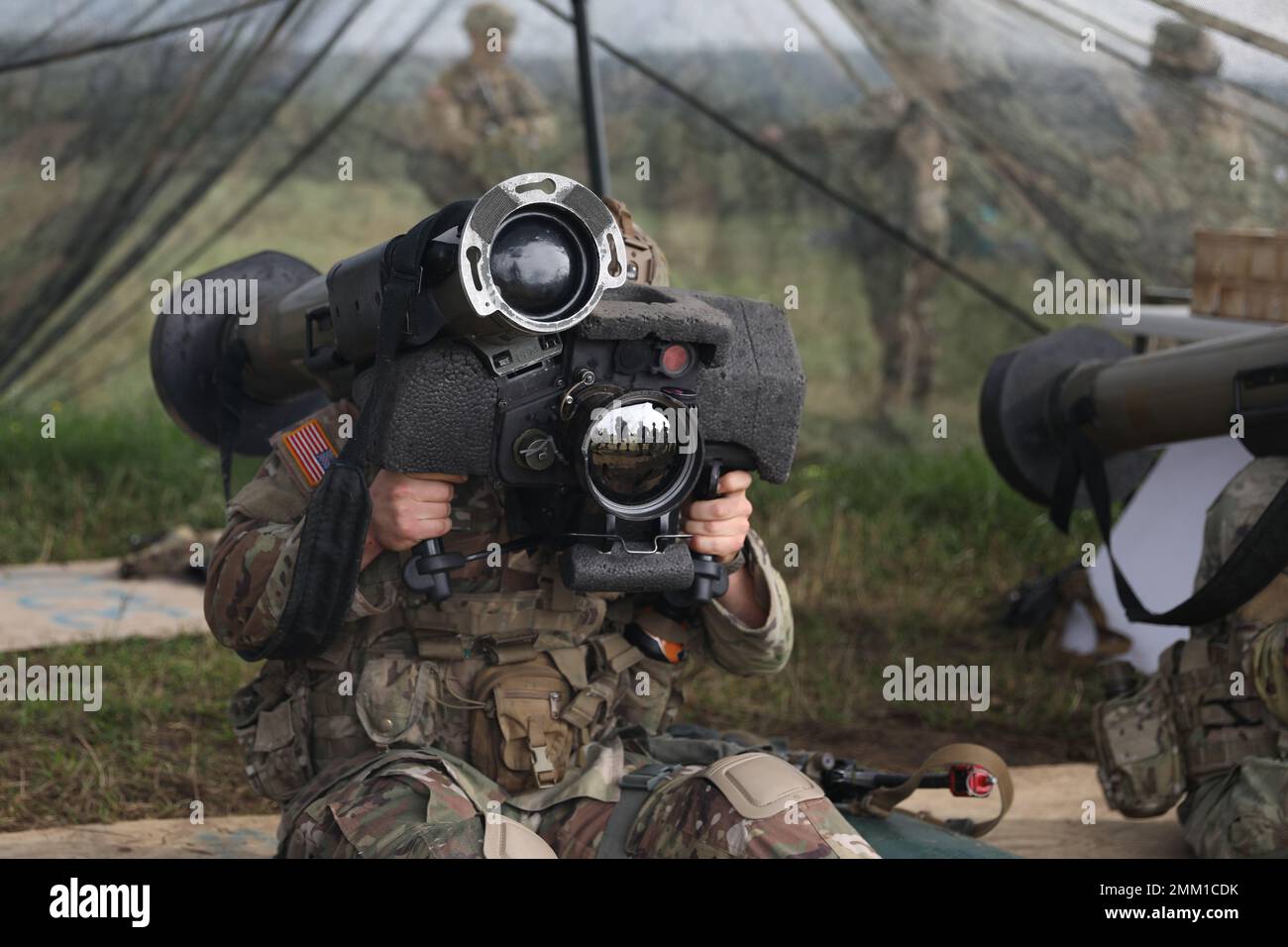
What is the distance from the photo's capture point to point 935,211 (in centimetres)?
691

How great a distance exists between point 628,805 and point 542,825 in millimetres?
148

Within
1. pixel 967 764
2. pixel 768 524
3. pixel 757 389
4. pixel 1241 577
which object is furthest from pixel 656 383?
pixel 768 524

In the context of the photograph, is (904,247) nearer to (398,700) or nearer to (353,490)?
(398,700)

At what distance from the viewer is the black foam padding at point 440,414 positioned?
2449 mm

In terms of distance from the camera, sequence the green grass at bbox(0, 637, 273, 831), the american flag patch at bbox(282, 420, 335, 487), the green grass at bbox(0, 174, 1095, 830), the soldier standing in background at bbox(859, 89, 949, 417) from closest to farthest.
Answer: the american flag patch at bbox(282, 420, 335, 487)
the green grass at bbox(0, 637, 273, 831)
the green grass at bbox(0, 174, 1095, 830)
the soldier standing in background at bbox(859, 89, 949, 417)

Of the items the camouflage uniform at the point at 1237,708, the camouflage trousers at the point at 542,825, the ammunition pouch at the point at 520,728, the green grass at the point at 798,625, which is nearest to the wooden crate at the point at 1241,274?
the green grass at the point at 798,625

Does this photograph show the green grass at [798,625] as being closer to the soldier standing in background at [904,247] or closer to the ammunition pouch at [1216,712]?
the soldier standing in background at [904,247]

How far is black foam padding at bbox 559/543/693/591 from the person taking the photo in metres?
2.50

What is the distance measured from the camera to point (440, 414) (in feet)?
8.09

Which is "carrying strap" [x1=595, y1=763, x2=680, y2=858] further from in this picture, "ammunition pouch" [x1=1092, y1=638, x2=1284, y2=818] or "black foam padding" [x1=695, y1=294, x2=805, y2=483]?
"ammunition pouch" [x1=1092, y1=638, x2=1284, y2=818]

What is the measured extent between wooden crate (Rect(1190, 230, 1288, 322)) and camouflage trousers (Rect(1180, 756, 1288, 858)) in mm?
1795

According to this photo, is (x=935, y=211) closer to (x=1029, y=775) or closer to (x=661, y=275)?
(x=1029, y=775)

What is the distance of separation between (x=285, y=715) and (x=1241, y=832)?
1844 mm

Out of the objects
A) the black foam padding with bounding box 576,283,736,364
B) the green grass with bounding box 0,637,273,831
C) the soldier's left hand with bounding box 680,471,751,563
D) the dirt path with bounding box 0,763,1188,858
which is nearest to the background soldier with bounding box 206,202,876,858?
the soldier's left hand with bounding box 680,471,751,563
